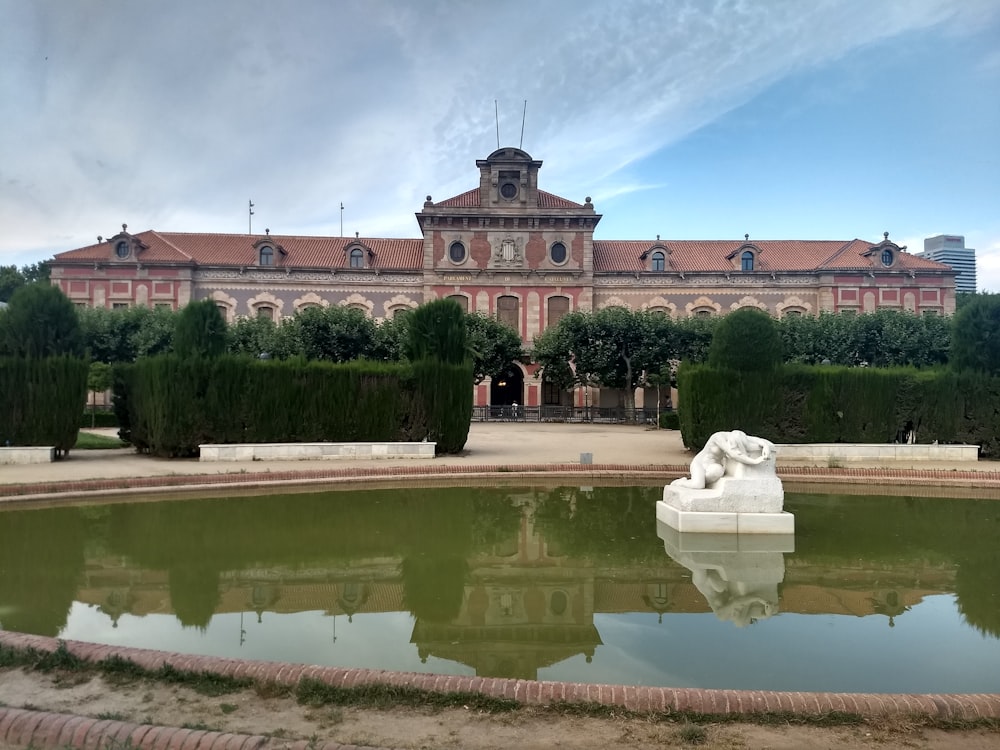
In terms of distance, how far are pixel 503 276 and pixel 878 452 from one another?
28.0m

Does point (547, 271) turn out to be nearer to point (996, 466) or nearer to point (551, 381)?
point (551, 381)

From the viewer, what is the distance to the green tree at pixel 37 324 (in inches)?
698

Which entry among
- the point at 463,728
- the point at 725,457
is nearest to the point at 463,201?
the point at 725,457

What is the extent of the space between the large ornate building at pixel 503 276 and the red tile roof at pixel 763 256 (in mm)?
242

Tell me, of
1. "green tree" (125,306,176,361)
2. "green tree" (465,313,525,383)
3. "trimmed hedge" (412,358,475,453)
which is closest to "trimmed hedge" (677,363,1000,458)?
"trimmed hedge" (412,358,475,453)

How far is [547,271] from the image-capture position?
43438mm

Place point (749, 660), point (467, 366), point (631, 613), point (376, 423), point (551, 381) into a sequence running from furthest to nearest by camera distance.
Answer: point (551, 381) → point (467, 366) → point (376, 423) → point (631, 613) → point (749, 660)

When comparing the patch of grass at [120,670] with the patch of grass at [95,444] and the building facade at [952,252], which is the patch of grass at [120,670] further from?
the building facade at [952,252]

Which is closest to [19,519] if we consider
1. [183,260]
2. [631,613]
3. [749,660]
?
[631,613]

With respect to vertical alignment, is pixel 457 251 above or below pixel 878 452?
above

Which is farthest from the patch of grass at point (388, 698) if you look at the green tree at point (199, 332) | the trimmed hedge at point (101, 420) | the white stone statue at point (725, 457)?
the trimmed hedge at point (101, 420)

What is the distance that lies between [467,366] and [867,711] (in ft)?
56.7

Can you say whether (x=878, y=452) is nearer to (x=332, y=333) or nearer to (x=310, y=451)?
(x=310, y=451)

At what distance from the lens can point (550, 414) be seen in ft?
133
